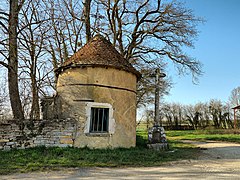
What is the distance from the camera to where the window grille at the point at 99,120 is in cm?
1098

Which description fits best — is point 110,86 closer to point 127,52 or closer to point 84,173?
point 84,173

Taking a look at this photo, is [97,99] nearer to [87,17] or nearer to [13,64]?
[13,64]

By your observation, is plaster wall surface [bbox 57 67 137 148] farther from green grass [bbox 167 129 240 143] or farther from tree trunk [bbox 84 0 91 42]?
green grass [bbox 167 129 240 143]

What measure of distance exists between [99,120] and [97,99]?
103 cm

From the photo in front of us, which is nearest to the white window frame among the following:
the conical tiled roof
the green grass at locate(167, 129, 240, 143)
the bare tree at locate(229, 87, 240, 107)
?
the conical tiled roof

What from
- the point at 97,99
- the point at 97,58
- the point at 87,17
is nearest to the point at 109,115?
the point at 97,99

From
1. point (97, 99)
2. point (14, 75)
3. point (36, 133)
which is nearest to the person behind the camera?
point (36, 133)

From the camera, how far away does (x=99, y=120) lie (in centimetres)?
1109

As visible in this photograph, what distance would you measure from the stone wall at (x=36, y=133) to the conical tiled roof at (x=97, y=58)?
2.90 m

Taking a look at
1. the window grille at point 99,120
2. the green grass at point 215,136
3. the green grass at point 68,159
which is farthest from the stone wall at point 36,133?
the green grass at point 215,136

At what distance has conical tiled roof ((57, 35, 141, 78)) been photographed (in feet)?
36.8

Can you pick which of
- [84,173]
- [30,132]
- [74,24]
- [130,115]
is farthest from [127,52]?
[84,173]

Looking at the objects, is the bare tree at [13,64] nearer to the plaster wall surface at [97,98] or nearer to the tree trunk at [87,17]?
the plaster wall surface at [97,98]

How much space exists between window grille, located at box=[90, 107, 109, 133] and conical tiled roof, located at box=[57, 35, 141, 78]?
7.31 feet
